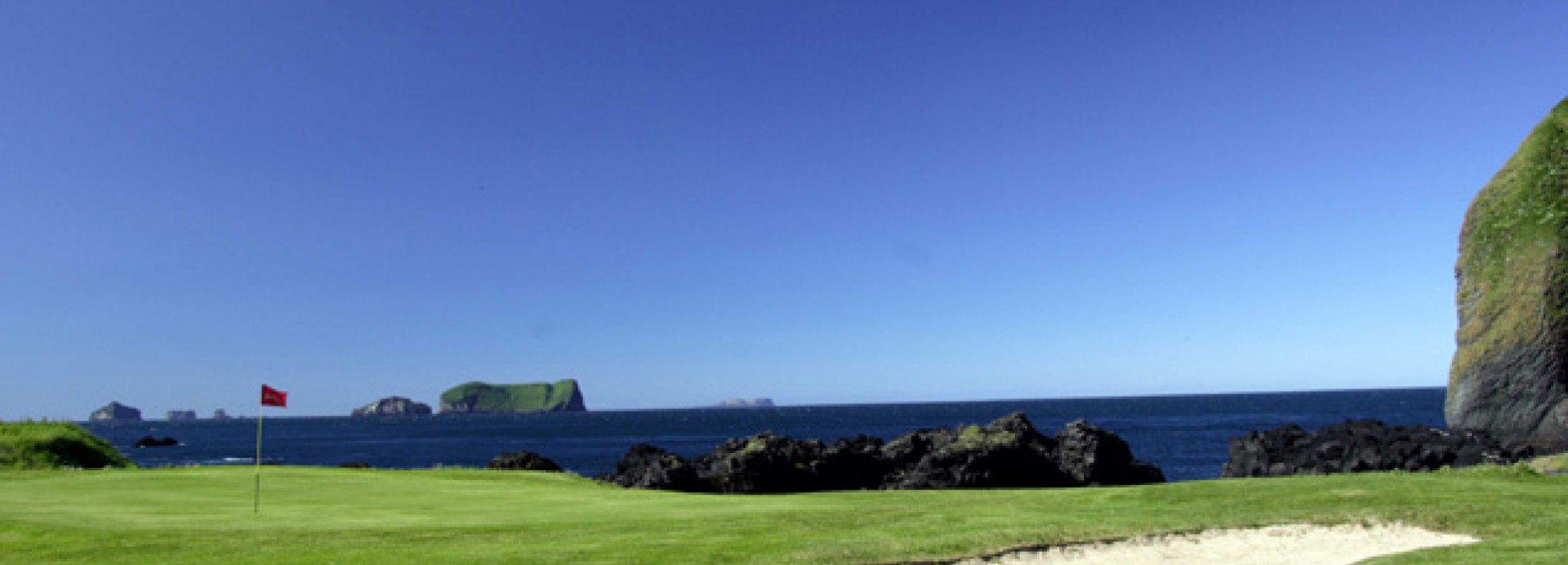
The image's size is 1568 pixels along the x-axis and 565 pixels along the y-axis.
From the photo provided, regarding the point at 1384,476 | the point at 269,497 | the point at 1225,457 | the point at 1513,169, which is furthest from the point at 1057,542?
the point at 1513,169

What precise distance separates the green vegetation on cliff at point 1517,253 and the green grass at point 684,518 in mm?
42822

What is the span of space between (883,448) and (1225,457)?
42654 millimetres

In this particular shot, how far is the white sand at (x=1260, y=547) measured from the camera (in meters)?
15.9

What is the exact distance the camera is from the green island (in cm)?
1542

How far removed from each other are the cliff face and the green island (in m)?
36.7

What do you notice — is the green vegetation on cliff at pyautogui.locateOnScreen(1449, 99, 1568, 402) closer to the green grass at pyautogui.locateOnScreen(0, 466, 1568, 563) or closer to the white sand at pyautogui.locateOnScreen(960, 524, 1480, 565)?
the green grass at pyautogui.locateOnScreen(0, 466, 1568, 563)

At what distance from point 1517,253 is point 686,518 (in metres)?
67.9

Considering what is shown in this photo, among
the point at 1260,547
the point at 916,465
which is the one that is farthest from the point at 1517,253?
the point at 1260,547

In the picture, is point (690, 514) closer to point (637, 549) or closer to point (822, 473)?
point (637, 549)

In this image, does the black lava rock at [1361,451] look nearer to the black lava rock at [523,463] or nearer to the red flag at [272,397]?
the black lava rock at [523,463]

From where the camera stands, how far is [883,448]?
47.9 m

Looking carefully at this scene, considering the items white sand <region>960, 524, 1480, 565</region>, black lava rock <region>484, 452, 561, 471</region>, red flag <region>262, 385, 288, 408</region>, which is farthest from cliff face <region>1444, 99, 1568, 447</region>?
red flag <region>262, 385, 288, 408</region>

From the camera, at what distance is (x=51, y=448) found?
148ft

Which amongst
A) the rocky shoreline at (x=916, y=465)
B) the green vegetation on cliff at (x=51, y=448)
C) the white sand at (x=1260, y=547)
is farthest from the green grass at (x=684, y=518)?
the green vegetation on cliff at (x=51, y=448)
